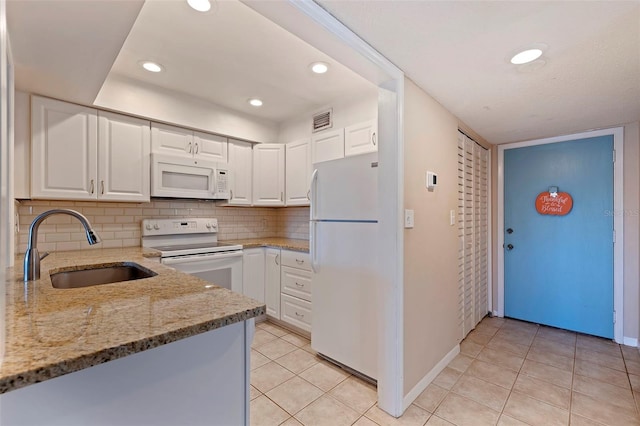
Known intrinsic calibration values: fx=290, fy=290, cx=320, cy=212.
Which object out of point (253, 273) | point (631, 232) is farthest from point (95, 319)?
point (631, 232)

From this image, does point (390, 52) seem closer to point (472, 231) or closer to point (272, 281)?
point (472, 231)

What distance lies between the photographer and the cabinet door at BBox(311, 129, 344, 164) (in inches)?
114

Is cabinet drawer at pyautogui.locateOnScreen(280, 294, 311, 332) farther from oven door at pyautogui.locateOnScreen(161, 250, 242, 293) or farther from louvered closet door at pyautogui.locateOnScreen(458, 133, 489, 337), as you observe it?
louvered closet door at pyautogui.locateOnScreen(458, 133, 489, 337)

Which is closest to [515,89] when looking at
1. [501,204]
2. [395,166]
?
[395,166]

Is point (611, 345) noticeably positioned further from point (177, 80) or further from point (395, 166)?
Result: point (177, 80)

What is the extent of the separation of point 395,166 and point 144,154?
2.25 m

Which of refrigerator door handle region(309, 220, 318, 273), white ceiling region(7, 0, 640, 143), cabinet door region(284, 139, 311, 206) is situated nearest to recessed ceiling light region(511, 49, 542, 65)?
white ceiling region(7, 0, 640, 143)

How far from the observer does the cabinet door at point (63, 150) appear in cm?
211

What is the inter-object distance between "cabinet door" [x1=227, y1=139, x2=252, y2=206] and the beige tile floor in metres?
1.51

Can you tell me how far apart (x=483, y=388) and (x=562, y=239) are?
1.99 meters

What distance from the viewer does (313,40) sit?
A: 1368 millimetres

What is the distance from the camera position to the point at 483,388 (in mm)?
2045

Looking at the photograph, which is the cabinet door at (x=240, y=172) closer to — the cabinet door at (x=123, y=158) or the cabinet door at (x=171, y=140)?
the cabinet door at (x=171, y=140)

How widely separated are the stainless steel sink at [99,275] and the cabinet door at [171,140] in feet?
4.27
